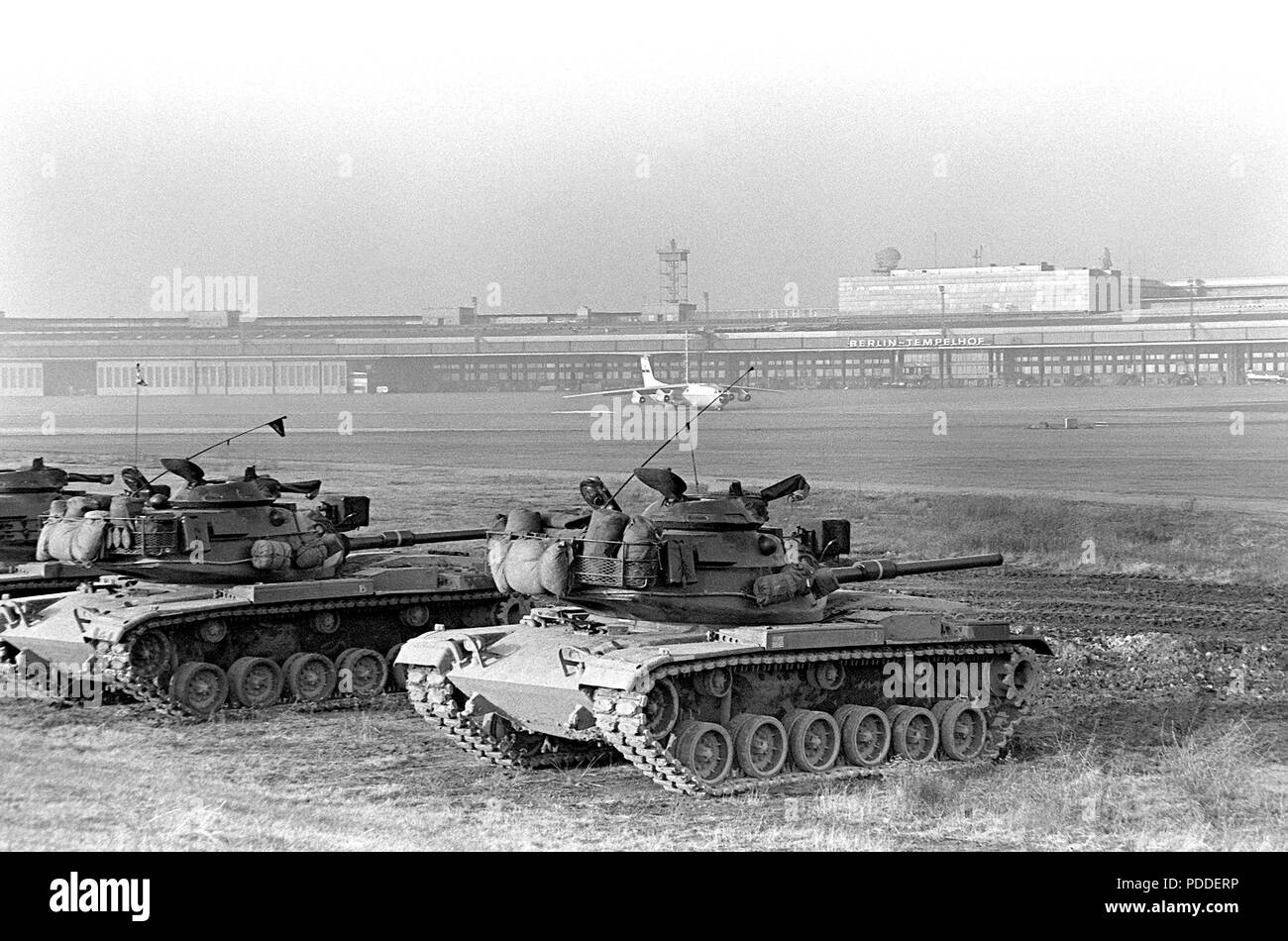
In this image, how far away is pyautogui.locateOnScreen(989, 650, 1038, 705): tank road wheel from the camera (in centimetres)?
1745

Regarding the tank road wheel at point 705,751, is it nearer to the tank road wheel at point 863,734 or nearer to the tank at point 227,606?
the tank road wheel at point 863,734

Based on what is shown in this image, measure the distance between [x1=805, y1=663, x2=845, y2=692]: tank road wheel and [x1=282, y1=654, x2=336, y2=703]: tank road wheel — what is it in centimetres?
673

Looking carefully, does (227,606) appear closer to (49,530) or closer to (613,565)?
(49,530)

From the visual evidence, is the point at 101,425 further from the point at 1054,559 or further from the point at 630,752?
the point at 630,752

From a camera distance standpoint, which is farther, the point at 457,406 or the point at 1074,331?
the point at 1074,331

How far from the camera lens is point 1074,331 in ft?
230

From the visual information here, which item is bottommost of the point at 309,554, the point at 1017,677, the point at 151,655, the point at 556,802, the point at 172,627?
the point at 556,802

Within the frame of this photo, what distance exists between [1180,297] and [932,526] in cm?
3663

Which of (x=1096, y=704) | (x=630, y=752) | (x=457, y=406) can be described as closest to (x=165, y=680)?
(x=630, y=752)

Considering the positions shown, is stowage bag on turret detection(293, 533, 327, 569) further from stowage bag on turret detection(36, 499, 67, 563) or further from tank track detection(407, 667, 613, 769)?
tank track detection(407, 667, 613, 769)

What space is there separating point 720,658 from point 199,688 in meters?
7.05

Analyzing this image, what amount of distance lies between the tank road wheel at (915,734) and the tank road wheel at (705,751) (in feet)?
5.81

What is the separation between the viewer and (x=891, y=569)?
19.2 m

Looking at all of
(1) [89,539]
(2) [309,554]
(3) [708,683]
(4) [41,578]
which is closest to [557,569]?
(3) [708,683]
